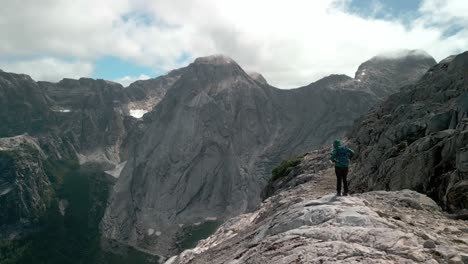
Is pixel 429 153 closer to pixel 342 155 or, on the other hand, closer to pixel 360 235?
pixel 342 155

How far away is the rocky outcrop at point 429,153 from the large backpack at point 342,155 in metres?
4.73

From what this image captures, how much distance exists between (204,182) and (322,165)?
15027cm

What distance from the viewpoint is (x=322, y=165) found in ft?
167

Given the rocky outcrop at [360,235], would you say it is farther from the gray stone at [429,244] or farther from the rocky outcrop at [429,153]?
the rocky outcrop at [429,153]

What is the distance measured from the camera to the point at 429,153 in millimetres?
24328

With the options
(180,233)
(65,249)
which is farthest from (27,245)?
(180,233)

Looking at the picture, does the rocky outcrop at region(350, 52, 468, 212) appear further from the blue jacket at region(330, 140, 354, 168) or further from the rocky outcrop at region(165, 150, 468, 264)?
the blue jacket at region(330, 140, 354, 168)

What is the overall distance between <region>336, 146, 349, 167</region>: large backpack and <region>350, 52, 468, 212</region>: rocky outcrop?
4.73m

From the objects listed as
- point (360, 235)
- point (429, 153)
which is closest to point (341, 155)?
point (360, 235)

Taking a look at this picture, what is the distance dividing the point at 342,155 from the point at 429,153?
7343 mm

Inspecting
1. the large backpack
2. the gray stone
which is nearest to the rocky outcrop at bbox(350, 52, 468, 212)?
the large backpack

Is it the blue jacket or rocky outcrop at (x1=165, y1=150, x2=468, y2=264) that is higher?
the blue jacket

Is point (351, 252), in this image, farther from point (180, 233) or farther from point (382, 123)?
point (180, 233)

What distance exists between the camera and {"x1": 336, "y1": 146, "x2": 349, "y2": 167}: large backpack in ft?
65.9
